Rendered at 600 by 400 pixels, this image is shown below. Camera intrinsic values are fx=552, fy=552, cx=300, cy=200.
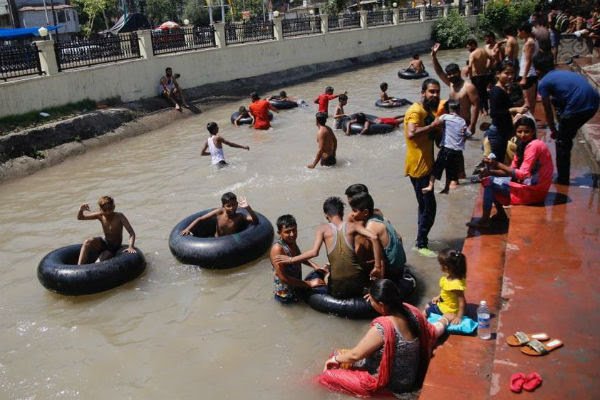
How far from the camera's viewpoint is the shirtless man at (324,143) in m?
10.7

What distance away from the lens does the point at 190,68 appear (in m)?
20.9

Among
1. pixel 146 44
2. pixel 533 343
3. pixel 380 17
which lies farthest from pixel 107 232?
pixel 380 17

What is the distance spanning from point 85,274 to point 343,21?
27186mm

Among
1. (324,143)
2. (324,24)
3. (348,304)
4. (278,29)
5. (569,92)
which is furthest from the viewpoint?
(324,24)

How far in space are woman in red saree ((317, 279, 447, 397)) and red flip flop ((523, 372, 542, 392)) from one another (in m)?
0.82

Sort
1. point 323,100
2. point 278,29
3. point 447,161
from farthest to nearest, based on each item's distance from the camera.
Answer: point 278,29 < point 323,100 < point 447,161

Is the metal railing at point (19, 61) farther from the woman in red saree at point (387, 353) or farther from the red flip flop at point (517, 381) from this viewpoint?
the red flip flop at point (517, 381)

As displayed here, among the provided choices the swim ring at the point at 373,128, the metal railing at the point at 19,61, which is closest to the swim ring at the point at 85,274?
the swim ring at the point at 373,128

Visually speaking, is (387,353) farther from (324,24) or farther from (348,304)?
(324,24)

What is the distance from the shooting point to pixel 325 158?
11.4 meters

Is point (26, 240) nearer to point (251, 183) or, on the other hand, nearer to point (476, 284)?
point (251, 183)

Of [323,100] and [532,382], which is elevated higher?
[323,100]

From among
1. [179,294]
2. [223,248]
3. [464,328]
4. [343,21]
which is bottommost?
[179,294]

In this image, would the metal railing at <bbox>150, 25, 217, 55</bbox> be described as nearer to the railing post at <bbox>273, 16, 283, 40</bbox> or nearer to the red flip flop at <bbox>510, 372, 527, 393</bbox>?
the railing post at <bbox>273, 16, 283, 40</bbox>
